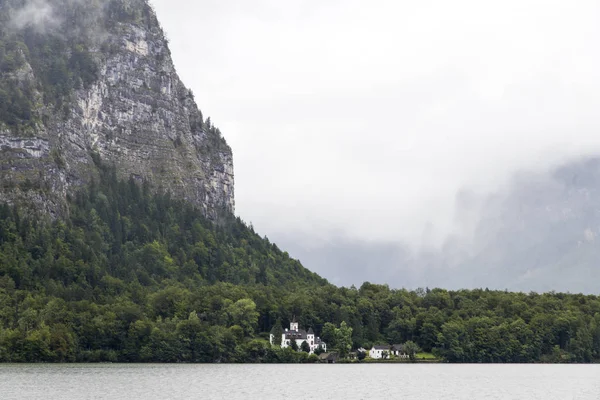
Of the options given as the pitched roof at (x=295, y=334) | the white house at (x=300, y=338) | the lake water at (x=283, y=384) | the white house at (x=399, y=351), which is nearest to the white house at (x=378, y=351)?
the white house at (x=399, y=351)

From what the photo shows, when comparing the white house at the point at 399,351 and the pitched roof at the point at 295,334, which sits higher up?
the pitched roof at the point at 295,334

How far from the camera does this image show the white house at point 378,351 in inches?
7564

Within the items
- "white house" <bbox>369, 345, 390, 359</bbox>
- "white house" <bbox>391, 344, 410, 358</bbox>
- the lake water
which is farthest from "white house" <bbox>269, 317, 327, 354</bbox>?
the lake water

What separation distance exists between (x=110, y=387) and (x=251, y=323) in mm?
86356

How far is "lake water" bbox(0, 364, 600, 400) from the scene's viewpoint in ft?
318

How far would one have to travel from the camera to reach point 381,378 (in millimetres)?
128500

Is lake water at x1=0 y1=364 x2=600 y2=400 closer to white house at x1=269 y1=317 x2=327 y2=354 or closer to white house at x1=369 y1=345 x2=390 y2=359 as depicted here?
white house at x1=269 y1=317 x2=327 y2=354

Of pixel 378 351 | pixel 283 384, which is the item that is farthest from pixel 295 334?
pixel 283 384

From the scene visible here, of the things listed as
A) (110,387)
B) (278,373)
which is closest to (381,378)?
(278,373)

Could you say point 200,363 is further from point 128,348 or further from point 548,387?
point 548,387

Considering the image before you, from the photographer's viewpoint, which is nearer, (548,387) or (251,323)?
(548,387)

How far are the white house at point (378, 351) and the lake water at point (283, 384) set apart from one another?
4359cm

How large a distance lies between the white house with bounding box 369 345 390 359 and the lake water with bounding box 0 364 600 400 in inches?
1716

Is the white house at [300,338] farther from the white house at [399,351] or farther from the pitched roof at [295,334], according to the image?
the white house at [399,351]
